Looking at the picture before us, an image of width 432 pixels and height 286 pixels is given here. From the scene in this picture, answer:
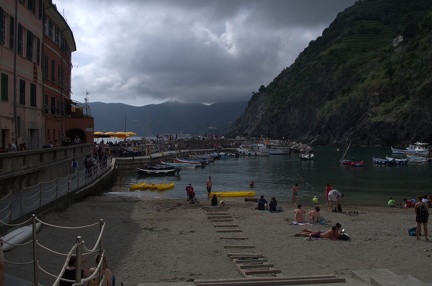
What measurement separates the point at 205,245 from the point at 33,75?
62.7ft

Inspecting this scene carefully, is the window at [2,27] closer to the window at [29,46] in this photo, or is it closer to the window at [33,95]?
the window at [29,46]

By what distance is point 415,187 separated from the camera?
157ft

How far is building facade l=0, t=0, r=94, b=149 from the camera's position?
24219 mm

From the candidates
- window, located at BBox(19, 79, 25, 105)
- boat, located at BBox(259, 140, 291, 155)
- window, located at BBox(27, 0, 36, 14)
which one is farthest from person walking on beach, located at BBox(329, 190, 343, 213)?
boat, located at BBox(259, 140, 291, 155)

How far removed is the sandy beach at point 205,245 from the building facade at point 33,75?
695 cm

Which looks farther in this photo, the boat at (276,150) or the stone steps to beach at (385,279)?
the boat at (276,150)

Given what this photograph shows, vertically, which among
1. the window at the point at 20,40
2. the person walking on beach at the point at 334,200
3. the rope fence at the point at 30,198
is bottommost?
the person walking on beach at the point at 334,200

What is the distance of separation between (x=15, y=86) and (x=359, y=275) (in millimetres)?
22726

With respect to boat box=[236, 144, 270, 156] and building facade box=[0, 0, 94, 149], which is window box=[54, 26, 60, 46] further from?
boat box=[236, 144, 270, 156]

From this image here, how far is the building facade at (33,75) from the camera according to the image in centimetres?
2422

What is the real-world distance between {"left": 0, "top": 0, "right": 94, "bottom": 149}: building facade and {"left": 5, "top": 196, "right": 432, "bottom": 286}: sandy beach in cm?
695

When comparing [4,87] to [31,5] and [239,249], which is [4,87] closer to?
[31,5]

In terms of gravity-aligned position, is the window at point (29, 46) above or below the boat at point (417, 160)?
above

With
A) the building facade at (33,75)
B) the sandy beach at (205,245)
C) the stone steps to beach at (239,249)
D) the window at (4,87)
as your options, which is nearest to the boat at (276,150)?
the building facade at (33,75)
